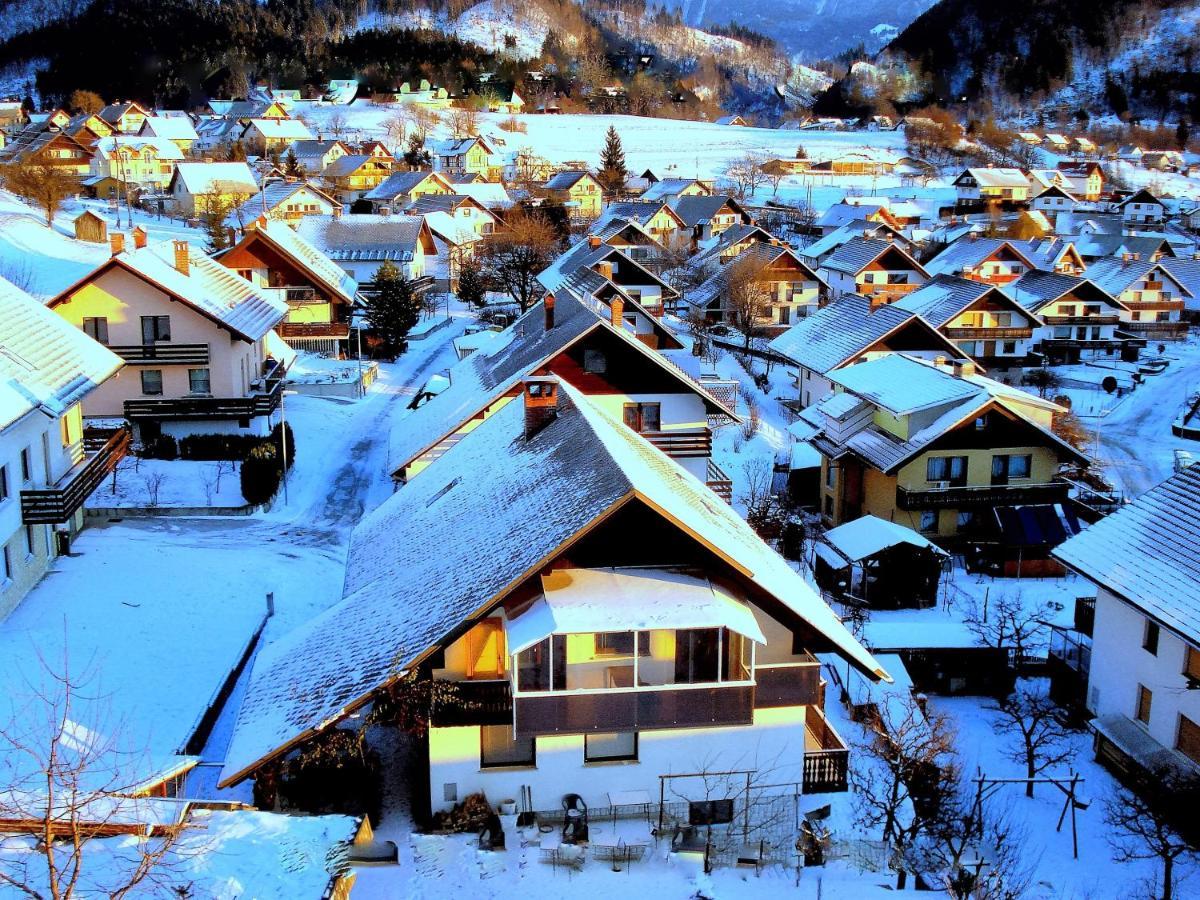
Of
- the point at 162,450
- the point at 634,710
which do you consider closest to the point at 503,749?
the point at 634,710

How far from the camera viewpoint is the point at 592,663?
15.0m

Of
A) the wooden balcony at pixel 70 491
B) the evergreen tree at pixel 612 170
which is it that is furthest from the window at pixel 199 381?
the evergreen tree at pixel 612 170

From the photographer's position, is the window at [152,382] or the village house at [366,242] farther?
the village house at [366,242]

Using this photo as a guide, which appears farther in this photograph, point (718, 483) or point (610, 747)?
point (718, 483)

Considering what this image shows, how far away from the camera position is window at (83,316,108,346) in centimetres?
3569

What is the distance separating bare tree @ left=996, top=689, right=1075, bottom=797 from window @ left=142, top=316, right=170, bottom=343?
27248 mm

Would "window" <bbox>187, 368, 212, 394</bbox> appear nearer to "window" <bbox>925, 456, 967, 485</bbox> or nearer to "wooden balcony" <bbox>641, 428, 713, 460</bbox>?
"wooden balcony" <bbox>641, 428, 713, 460</bbox>

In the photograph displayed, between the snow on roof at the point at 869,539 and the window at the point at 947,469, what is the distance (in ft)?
13.4

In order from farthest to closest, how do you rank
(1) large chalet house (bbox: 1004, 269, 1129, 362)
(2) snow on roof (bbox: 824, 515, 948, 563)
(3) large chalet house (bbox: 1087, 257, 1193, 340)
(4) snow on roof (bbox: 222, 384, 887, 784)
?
(3) large chalet house (bbox: 1087, 257, 1193, 340)
(1) large chalet house (bbox: 1004, 269, 1129, 362)
(2) snow on roof (bbox: 824, 515, 948, 563)
(4) snow on roof (bbox: 222, 384, 887, 784)

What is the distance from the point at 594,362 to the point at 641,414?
2032mm

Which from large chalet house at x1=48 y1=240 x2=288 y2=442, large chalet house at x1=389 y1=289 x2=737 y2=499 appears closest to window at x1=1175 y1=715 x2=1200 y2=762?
large chalet house at x1=389 y1=289 x2=737 y2=499

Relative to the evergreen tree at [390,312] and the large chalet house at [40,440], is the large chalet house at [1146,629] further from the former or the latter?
the evergreen tree at [390,312]

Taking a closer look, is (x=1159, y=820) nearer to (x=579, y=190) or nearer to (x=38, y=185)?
(x=38, y=185)

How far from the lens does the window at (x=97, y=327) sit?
35.7 m
